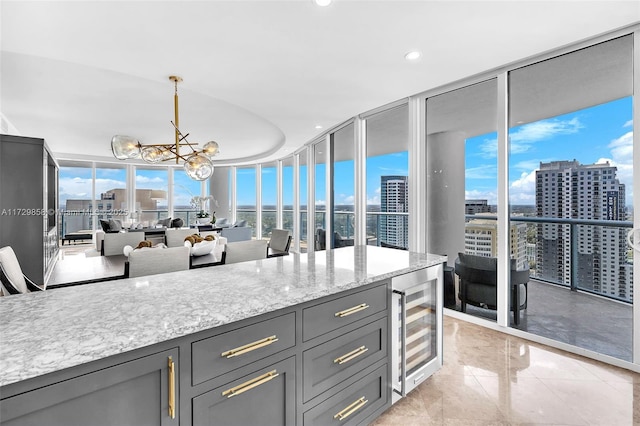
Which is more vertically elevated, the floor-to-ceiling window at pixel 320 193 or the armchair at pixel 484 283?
the floor-to-ceiling window at pixel 320 193

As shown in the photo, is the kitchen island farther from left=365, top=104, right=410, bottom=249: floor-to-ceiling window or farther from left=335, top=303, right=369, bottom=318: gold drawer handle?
left=365, top=104, right=410, bottom=249: floor-to-ceiling window

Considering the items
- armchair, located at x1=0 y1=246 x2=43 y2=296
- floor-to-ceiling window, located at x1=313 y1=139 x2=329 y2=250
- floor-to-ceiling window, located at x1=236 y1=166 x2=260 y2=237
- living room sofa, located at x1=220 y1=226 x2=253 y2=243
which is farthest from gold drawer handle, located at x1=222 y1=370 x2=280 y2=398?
floor-to-ceiling window, located at x1=236 y1=166 x2=260 y2=237

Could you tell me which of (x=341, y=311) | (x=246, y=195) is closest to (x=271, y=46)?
(x=341, y=311)

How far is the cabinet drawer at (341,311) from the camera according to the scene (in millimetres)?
1282

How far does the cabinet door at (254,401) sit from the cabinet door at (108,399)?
0.11 m

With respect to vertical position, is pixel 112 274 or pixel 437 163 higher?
pixel 437 163

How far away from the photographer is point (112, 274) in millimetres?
2121

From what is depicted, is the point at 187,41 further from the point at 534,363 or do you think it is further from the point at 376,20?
the point at 534,363

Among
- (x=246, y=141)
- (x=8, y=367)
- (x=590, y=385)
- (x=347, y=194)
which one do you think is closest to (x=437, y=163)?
(x=347, y=194)

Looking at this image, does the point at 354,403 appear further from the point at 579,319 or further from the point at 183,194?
the point at 183,194

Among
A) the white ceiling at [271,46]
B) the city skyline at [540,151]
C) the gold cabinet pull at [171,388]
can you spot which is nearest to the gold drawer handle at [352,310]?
the gold cabinet pull at [171,388]

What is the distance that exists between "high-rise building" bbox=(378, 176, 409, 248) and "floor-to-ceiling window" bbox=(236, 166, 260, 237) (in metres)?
5.91

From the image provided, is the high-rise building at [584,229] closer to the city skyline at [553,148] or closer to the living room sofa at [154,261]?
the city skyline at [553,148]

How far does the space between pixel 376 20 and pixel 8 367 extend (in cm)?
246
